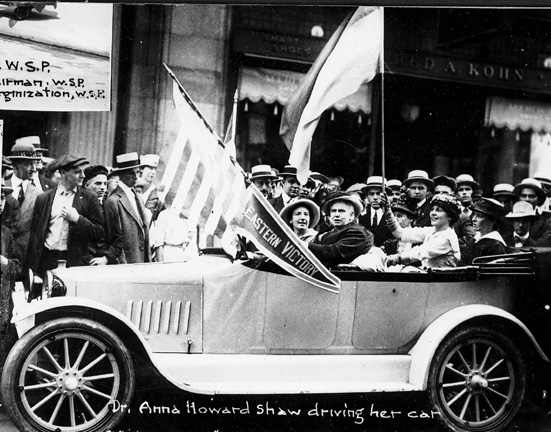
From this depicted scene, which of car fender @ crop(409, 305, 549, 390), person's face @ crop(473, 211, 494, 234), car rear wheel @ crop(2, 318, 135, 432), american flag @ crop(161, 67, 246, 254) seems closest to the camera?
car rear wheel @ crop(2, 318, 135, 432)

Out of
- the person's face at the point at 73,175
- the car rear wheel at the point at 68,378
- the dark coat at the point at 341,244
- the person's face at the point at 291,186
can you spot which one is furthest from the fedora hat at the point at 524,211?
the person's face at the point at 73,175

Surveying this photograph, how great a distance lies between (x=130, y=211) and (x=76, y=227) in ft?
1.32

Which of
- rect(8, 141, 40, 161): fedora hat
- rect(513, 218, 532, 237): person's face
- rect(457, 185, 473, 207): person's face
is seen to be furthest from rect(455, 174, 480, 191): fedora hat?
rect(8, 141, 40, 161): fedora hat

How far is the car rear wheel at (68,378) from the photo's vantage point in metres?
4.53

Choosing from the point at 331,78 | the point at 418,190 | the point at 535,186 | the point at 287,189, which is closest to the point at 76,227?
the point at 287,189

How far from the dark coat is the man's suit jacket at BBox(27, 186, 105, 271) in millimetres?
1586

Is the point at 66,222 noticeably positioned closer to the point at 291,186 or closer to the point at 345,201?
the point at 291,186

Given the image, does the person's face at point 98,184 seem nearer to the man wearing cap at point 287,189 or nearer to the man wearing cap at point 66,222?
the man wearing cap at point 66,222

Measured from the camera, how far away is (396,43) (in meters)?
5.07

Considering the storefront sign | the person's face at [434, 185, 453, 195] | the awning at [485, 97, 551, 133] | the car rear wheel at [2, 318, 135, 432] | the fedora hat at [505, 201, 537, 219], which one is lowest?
the car rear wheel at [2, 318, 135, 432]

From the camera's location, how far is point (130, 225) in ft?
16.6

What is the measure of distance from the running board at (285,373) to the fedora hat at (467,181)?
1346mm

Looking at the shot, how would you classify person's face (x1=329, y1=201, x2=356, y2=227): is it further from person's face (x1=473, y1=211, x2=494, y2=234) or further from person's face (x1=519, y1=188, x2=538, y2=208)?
person's face (x1=519, y1=188, x2=538, y2=208)

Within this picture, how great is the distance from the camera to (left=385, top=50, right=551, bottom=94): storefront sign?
5.09 meters
